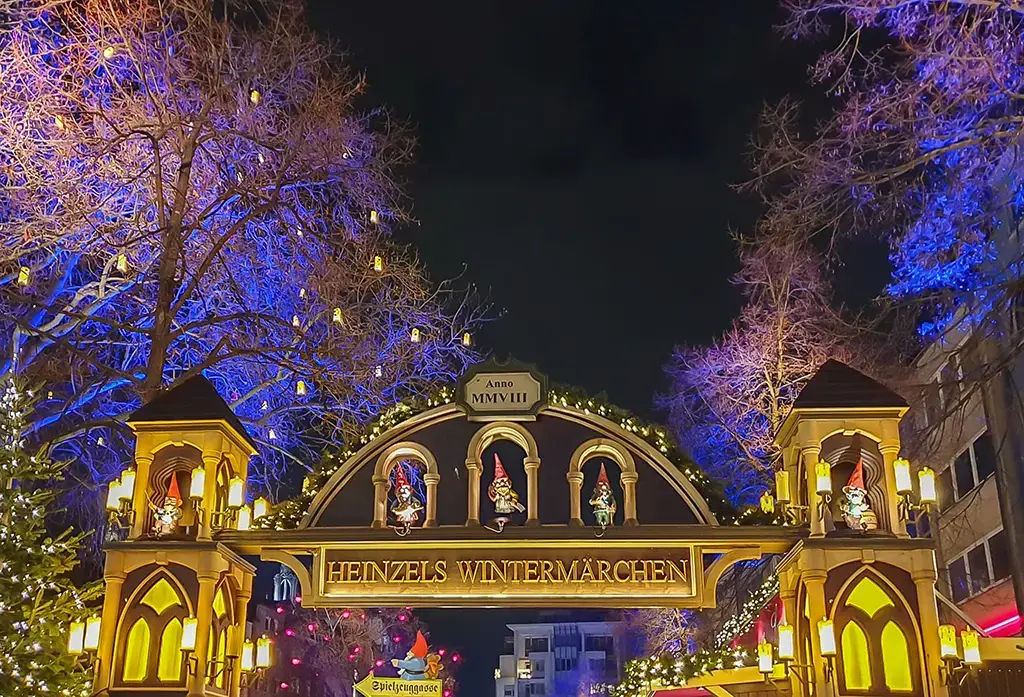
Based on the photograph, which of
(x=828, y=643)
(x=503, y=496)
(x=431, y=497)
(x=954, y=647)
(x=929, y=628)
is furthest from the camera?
(x=431, y=497)

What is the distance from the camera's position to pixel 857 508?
8.66 m

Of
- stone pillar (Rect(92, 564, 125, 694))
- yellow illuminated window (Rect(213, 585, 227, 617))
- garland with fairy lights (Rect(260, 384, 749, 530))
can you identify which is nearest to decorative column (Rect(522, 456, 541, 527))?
garland with fairy lights (Rect(260, 384, 749, 530))

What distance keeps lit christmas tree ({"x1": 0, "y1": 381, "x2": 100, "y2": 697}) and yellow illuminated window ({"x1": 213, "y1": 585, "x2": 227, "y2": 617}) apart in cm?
134

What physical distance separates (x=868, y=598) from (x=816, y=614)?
567 millimetres

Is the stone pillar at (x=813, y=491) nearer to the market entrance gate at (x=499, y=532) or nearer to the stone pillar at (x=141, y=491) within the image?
the market entrance gate at (x=499, y=532)

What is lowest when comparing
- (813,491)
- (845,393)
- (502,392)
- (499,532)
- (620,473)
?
(499,532)

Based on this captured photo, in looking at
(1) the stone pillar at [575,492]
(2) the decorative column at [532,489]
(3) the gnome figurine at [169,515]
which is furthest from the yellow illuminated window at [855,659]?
(3) the gnome figurine at [169,515]

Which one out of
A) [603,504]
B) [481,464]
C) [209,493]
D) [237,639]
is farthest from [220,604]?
[603,504]

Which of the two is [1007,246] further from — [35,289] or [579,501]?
[35,289]

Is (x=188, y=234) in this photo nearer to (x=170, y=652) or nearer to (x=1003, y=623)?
Result: (x=170, y=652)

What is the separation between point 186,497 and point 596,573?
4204mm

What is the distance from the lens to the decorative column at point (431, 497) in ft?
30.7

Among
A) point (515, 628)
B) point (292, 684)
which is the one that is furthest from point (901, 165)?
point (515, 628)

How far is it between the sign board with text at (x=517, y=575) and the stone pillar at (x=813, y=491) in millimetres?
1156
